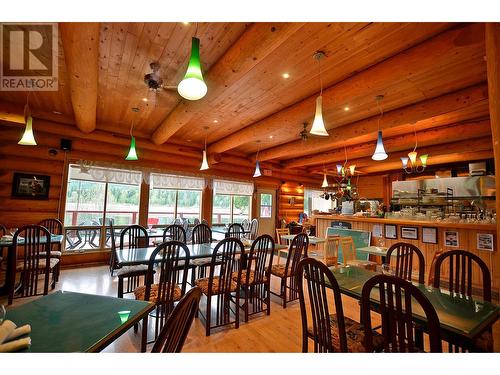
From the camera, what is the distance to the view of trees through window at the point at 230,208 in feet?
23.9

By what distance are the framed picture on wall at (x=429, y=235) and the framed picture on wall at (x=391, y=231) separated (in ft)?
1.52

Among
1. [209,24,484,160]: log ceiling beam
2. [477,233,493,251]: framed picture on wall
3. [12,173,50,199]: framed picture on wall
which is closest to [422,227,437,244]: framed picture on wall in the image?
[477,233,493,251]: framed picture on wall

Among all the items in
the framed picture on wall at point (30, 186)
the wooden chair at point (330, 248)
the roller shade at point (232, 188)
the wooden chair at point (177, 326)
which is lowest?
the wooden chair at point (330, 248)

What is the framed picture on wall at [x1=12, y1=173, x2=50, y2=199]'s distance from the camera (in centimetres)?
445

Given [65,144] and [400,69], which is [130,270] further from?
[400,69]

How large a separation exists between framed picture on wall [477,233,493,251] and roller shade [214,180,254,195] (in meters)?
5.62

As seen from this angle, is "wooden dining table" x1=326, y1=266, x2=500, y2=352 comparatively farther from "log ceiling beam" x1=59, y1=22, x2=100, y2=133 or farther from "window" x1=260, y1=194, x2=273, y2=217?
"window" x1=260, y1=194, x2=273, y2=217

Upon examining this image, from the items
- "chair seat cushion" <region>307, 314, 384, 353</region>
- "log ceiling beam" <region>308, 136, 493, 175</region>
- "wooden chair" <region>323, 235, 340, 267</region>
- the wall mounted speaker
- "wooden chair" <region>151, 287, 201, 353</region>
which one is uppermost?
"log ceiling beam" <region>308, 136, 493, 175</region>

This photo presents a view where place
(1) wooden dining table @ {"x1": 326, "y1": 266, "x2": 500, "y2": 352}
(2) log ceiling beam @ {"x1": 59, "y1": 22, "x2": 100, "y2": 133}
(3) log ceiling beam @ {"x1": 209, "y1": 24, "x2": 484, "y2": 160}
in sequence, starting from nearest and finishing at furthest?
(1) wooden dining table @ {"x1": 326, "y1": 266, "x2": 500, "y2": 352} < (2) log ceiling beam @ {"x1": 59, "y1": 22, "x2": 100, "y2": 133} < (3) log ceiling beam @ {"x1": 209, "y1": 24, "x2": 484, "y2": 160}

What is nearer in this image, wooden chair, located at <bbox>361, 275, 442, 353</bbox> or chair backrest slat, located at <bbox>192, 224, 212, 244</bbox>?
wooden chair, located at <bbox>361, 275, 442, 353</bbox>

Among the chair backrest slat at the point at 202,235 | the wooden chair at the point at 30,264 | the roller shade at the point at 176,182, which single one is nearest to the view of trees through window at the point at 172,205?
the roller shade at the point at 176,182

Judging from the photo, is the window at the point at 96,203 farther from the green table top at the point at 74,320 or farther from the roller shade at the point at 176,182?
the green table top at the point at 74,320

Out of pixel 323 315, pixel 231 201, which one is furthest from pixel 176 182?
pixel 323 315
